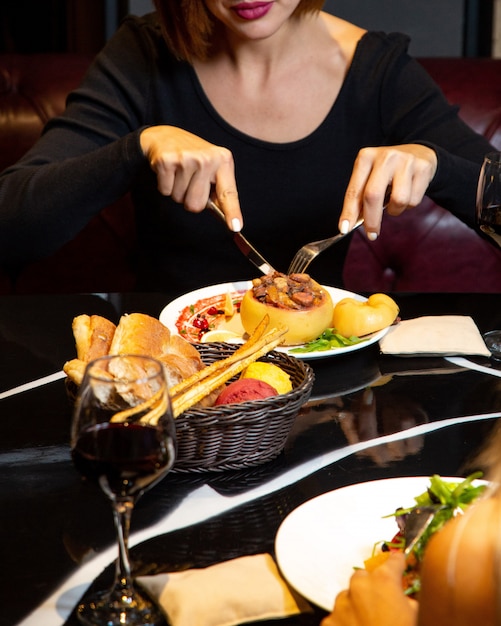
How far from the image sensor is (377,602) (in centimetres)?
67

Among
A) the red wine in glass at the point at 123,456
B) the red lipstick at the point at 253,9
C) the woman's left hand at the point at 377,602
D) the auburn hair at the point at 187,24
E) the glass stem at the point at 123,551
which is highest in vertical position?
the red lipstick at the point at 253,9

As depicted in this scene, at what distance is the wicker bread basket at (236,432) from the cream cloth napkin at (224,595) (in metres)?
0.18

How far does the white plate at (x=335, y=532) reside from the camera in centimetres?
79

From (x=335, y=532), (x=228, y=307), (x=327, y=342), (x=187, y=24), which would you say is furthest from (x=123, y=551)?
(x=187, y=24)

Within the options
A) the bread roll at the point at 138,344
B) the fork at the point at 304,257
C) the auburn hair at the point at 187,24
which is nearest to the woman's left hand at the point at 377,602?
the bread roll at the point at 138,344

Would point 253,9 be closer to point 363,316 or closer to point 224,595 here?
point 363,316

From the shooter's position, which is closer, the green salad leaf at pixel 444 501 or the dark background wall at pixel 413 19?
the green salad leaf at pixel 444 501

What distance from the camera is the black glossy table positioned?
882mm

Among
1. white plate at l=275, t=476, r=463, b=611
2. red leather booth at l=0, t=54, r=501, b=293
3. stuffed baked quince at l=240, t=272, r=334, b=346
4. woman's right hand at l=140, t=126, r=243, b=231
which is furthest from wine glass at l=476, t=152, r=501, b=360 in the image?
red leather booth at l=0, t=54, r=501, b=293

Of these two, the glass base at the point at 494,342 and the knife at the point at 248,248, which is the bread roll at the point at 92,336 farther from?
the glass base at the point at 494,342

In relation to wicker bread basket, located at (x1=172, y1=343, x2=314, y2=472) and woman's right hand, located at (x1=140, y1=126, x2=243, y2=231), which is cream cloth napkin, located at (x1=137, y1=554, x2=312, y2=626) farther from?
woman's right hand, located at (x1=140, y1=126, x2=243, y2=231)

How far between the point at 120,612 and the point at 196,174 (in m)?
0.91

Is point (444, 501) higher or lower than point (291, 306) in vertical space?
higher

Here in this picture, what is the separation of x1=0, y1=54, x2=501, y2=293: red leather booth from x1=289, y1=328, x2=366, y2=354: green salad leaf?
3.51 ft
